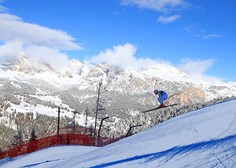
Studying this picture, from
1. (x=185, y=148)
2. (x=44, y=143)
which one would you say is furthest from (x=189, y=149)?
(x=44, y=143)

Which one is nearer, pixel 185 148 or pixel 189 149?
pixel 189 149

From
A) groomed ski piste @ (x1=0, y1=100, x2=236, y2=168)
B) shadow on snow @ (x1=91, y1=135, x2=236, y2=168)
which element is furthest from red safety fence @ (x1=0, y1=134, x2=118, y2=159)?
shadow on snow @ (x1=91, y1=135, x2=236, y2=168)

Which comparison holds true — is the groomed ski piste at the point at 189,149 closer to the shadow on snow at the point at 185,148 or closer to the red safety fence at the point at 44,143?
the shadow on snow at the point at 185,148

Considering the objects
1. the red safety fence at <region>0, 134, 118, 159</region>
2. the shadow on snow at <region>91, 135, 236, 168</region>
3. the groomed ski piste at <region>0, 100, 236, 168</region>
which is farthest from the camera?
the red safety fence at <region>0, 134, 118, 159</region>

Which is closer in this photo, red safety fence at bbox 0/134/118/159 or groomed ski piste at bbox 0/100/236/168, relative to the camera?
groomed ski piste at bbox 0/100/236/168

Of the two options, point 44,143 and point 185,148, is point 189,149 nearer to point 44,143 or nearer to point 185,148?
point 185,148

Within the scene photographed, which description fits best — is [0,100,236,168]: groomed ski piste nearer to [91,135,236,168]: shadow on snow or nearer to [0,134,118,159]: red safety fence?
[91,135,236,168]: shadow on snow

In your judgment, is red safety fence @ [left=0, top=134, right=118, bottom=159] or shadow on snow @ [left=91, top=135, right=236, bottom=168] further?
red safety fence @ [left=0, top=134, right=118, bottom=159]

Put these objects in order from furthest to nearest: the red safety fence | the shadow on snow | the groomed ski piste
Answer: the red safety fence
the shadow on snow
the groomed ski piste

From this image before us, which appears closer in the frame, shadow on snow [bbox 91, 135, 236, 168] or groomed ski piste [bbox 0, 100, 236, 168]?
groomed ski piste [bbox 0, 100, 236, 168]

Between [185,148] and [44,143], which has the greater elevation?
[185,148]

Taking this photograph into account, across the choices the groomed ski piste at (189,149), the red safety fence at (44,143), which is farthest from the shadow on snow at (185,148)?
the red safety fence at (44,143)

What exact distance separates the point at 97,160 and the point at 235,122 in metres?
3.19

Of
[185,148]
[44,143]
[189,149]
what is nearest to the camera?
[189,149]
